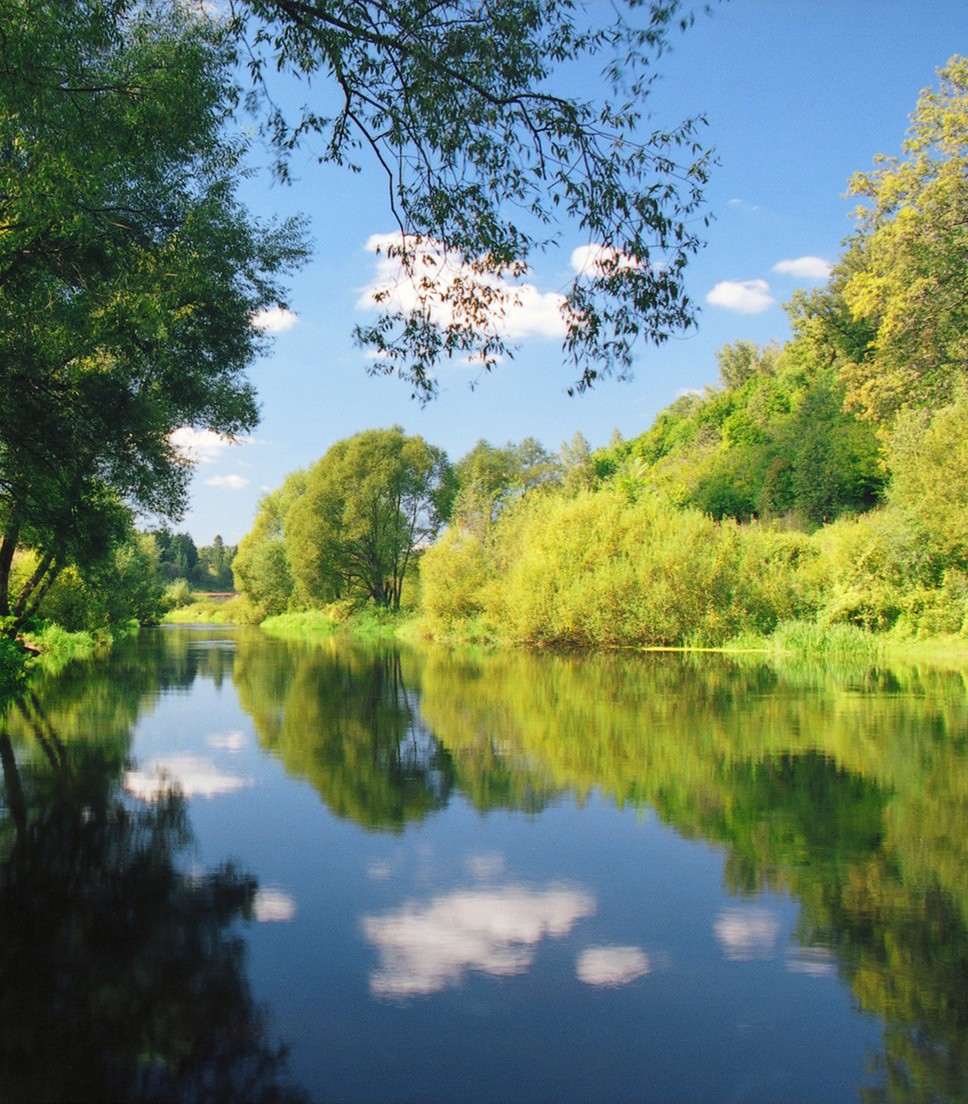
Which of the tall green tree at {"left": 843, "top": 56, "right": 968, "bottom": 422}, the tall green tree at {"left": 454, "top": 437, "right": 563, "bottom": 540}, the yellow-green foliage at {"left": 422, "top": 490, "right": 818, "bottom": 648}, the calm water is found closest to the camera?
the calm water

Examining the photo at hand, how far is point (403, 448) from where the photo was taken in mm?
58438

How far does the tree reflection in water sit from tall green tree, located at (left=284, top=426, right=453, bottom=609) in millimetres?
49647

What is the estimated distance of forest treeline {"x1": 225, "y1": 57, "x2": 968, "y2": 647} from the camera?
24516 mm

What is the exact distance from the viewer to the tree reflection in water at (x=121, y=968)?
3.75 metres

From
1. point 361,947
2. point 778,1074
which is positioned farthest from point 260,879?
point 778,1074

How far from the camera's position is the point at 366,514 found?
57.7 m

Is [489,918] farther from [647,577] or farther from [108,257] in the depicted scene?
[647,577]

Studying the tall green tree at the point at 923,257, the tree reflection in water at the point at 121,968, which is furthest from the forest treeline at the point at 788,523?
the tree reflection in water at the point at 121,968

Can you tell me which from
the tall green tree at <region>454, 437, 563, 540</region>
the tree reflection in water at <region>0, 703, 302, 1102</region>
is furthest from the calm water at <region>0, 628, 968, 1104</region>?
the tall green tree at <region>454, 437, 563, 540</region>

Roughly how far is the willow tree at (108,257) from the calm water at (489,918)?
390 cm

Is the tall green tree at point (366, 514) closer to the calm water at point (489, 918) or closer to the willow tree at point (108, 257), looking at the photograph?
the willow tree at point (108, 257)

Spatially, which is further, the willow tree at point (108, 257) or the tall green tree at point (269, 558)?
the tall green tree at point (269, 558)

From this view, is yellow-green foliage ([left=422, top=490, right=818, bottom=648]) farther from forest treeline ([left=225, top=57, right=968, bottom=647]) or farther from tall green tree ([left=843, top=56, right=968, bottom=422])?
tall green tree ([left=843, top=56, right=968, bottom=422])

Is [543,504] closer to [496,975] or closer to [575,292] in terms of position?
[575,292]
